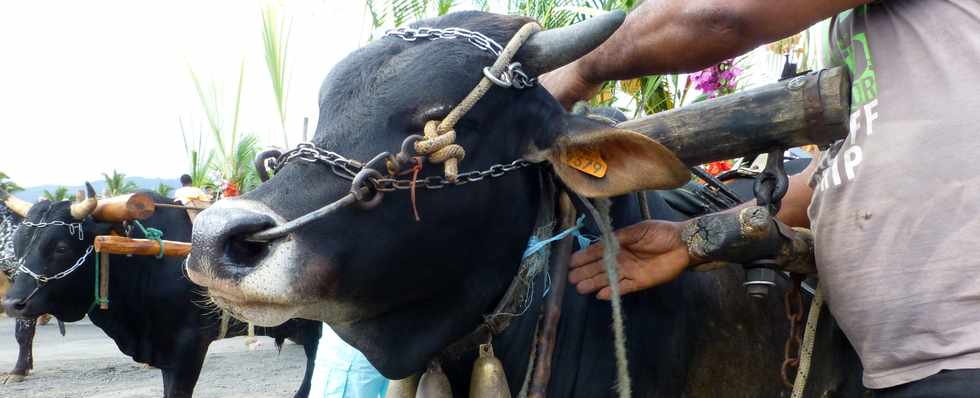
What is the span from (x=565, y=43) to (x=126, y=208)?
5.71m

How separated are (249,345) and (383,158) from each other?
453 cm

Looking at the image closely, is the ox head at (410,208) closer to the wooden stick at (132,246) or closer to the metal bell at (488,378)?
the metal bell at (488,378)

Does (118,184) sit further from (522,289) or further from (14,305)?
(522,289)

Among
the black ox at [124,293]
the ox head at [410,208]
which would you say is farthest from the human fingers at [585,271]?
the black ox at [124,293]

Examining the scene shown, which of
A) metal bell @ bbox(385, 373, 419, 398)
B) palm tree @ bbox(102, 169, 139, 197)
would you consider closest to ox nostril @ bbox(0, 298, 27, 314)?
metal bell @ bbox(385, 373, 419, 398)

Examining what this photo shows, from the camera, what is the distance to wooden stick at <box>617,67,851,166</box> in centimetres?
176

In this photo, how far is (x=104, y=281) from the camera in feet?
22.2

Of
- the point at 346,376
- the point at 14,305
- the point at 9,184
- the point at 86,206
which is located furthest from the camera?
the point at 9,184

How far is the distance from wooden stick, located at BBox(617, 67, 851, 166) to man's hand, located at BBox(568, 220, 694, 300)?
223 mm

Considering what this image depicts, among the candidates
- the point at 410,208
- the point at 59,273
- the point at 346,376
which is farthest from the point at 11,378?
the point at 410,208

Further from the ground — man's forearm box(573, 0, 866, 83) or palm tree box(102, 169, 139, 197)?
man's forearm box(573, 0, 866, 83)

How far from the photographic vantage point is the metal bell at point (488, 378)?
6.50 feet

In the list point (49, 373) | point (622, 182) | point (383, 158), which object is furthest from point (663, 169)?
point (49, 373)

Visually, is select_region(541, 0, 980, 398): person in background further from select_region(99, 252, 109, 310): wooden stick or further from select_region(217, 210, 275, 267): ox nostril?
select_region(99, 252, 109, 310): wooden stick
